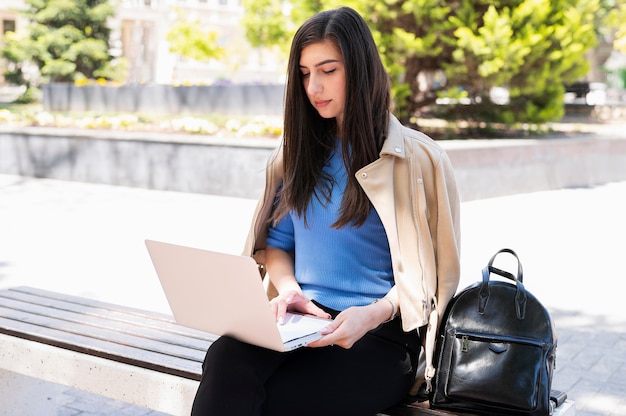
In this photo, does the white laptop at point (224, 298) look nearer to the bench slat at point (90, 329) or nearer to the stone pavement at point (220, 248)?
the bench slat at point (90, 329)

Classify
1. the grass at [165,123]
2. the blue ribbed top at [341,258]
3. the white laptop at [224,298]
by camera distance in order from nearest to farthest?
the white laptop at [224,298] < the blue ribbed top at [341,258] < the grass at [165,123]

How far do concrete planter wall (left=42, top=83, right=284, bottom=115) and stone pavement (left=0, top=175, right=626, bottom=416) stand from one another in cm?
290

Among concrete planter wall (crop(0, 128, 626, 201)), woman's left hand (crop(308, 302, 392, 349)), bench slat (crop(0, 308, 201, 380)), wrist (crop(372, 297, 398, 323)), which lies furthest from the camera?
concrete planter wall (crop(0, 128, 626, 201))

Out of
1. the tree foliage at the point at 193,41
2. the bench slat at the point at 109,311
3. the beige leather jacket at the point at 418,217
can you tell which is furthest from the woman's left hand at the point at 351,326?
the tree foliage at the point at 193,41

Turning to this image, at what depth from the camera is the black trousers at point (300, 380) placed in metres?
2.34

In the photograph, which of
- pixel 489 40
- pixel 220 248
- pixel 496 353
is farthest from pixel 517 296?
pixel 489 40

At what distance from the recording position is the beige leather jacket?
8.56 feet

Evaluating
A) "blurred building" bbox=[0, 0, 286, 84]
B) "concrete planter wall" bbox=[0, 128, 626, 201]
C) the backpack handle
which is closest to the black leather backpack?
the backpack handle

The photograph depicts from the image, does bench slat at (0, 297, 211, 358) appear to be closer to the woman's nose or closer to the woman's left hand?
the woman's left hand

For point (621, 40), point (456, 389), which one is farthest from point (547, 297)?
point (621, 40)

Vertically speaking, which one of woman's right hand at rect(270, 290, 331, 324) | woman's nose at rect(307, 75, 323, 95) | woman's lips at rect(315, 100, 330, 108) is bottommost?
woman's right hand at rect(270, 290, 331, 324)

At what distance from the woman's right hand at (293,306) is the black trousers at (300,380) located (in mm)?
145

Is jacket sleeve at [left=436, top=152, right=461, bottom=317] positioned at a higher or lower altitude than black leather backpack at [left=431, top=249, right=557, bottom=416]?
higher

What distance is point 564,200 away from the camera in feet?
35.4
